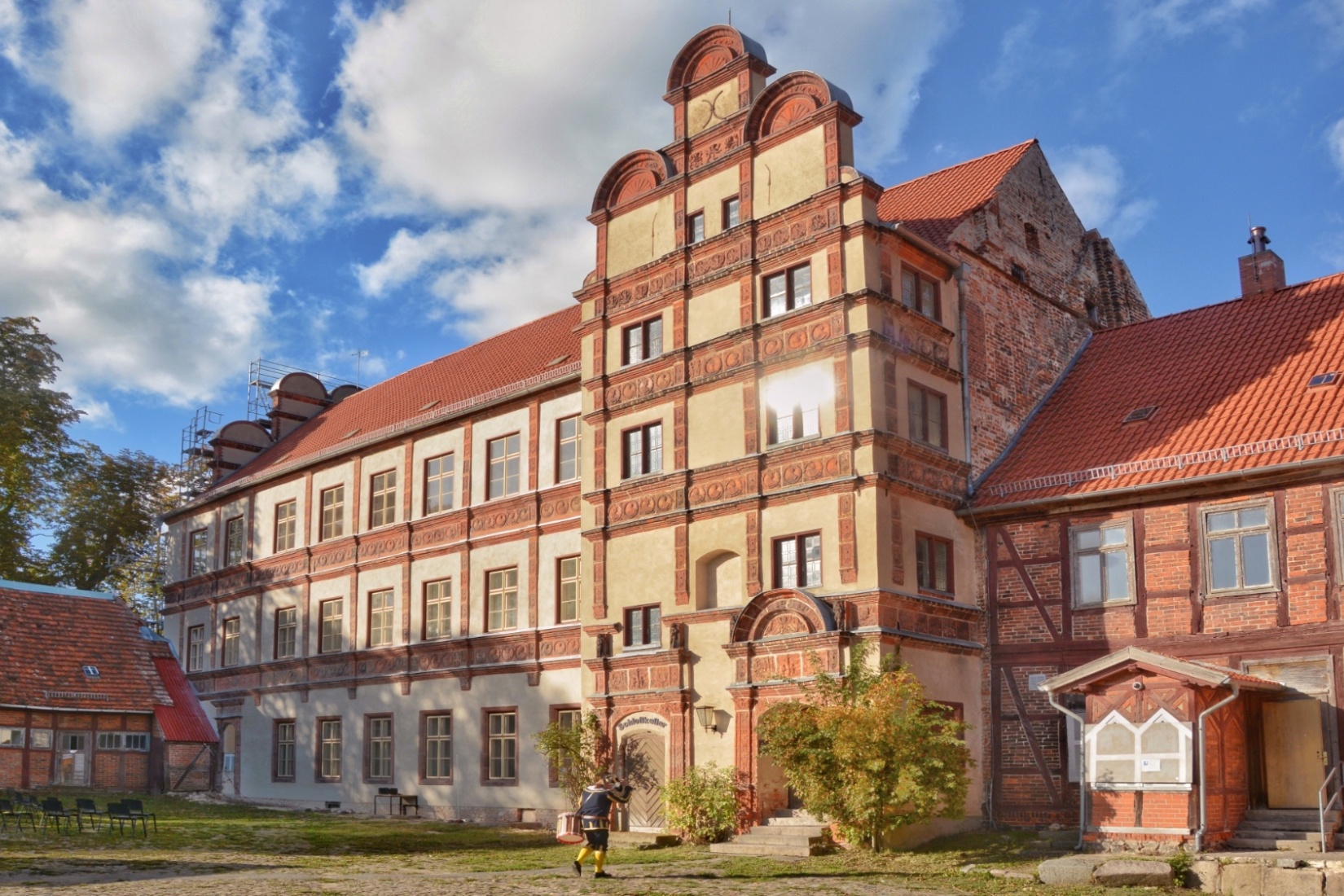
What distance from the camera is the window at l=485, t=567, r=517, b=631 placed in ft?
96.4

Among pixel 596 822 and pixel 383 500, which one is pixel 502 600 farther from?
pixel 596 822

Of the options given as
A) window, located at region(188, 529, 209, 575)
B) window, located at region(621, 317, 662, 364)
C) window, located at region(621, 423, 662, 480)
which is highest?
window, located at region(621, 317, 662, 364)

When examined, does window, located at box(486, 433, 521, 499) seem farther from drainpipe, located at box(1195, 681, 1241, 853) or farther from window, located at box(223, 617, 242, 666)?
drainpipe, located at box(1195, 681, 1241, 853)

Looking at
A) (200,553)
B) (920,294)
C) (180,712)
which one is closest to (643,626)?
(920,294)

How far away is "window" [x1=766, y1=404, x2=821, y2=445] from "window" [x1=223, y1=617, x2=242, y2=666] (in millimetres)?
20312

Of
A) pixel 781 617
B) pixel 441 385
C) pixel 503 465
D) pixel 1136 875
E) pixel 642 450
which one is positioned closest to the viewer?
pixel 1136 875

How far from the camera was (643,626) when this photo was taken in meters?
25.4

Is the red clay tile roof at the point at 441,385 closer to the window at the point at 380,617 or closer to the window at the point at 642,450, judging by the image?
the window at the point at 642,450

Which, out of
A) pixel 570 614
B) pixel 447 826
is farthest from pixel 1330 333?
pixel 447 826

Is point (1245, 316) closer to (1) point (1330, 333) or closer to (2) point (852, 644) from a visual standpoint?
(1) point (1330, 333)

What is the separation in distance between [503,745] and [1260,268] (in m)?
18.4

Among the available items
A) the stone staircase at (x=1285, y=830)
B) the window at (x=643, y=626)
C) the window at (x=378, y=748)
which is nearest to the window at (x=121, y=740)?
the window at (x=378, y=748)

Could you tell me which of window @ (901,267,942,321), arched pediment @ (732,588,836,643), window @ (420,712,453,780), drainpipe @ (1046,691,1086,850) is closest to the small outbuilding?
window @ (420,712,453,780)

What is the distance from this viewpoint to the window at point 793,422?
2341cm
